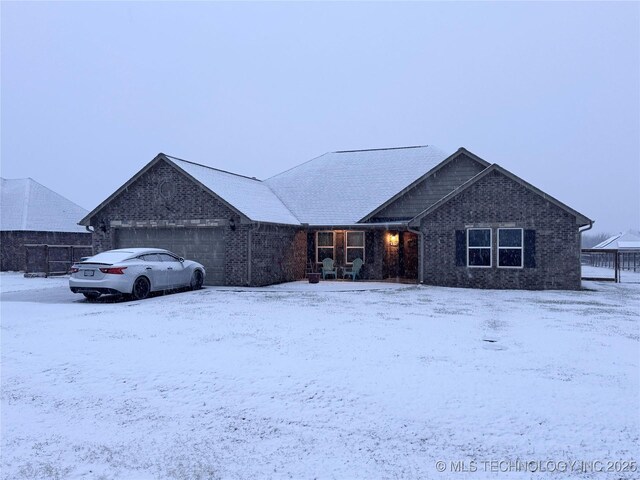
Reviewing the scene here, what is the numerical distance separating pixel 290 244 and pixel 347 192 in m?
4.70

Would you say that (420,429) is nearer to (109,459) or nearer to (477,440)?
(477,440)

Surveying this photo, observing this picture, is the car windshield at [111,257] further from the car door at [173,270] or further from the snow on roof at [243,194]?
the snow on roof at [243,194]

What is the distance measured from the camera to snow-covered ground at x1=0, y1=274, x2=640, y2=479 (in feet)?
14.3

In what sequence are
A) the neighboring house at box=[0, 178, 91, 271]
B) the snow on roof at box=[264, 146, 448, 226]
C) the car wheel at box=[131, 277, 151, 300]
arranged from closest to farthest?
the car wheel at box=[131, 277, 151, 300] → the snow on roof at box=[264, 146, 448, 226] → the neighboring house at box=[0, 178, 91, 271]

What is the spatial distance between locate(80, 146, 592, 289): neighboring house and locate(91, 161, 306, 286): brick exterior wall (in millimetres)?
40

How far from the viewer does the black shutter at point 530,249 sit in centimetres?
1891

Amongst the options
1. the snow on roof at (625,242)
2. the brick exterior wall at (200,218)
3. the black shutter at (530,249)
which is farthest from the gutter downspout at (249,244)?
the snow on roof at (625,242)

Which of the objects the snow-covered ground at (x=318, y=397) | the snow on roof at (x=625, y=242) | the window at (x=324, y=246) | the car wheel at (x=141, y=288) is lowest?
the snow-covered ground at (x=318, y=397)

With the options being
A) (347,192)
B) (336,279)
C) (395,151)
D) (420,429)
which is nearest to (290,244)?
(336,279)

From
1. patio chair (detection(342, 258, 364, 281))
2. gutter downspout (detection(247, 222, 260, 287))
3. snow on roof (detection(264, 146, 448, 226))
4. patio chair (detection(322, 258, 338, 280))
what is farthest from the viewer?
snow on roof (detection(264, 146, 448, 226))

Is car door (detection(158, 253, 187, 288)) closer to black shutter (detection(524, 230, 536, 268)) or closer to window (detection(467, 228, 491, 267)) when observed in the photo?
window (detection(467, 228, 491, 267))

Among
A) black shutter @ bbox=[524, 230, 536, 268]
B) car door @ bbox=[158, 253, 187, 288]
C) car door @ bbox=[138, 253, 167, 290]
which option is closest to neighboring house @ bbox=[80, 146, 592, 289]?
black shutter @ bbox=[524, 230, 536, 268]

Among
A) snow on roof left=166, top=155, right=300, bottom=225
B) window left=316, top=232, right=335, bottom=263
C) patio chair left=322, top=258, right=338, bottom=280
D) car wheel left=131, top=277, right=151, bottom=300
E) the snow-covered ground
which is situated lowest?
the snow-covered ground

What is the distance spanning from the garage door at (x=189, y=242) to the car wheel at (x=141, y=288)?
4417 millimetres
